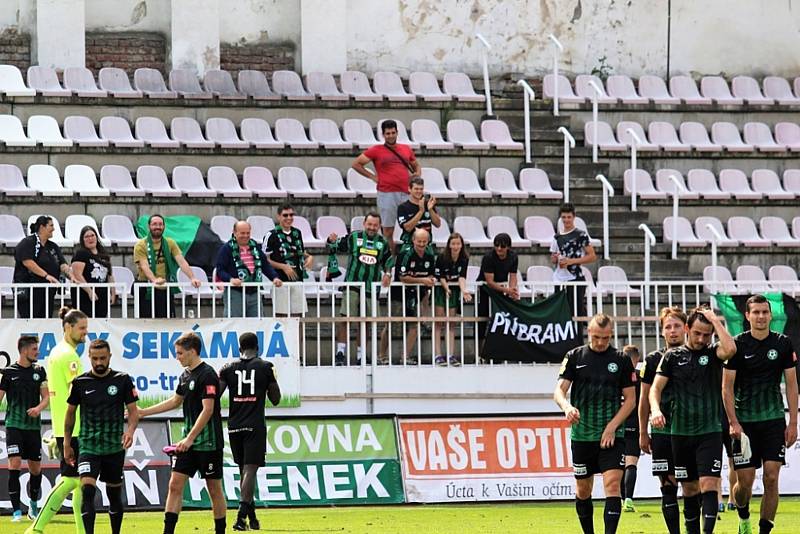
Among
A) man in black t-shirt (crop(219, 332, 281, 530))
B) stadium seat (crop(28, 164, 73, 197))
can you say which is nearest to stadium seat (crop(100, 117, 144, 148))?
stadium seat (crop(28, 164, 73, 197))

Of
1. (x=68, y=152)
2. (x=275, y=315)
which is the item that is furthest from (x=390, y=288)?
(x=68, y=152)

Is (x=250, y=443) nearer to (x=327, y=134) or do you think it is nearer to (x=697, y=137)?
(x=327, y=134)

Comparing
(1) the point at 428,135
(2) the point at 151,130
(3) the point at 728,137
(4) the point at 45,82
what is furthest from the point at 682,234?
(4) the point at 45,82

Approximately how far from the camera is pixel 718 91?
28266 millimetres

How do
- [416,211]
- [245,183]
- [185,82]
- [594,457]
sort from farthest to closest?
[185,82], [245,183], [416,211], [594,457]

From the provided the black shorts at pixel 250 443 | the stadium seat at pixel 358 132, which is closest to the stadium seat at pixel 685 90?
the stadium seat at pixel 358 132

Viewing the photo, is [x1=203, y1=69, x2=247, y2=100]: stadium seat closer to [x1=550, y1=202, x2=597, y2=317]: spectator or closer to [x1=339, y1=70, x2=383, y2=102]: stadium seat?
[x1=339, y1=70, x2=383, y2=102]: stadium seat

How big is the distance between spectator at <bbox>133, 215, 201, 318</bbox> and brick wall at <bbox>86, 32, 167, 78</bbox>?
792cm

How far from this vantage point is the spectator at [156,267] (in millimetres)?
19484

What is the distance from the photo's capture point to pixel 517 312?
20.3 m

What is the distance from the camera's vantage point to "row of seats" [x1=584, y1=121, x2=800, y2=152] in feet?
85.7

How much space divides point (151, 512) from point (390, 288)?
408 cm

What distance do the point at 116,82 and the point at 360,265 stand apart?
7.15 metres

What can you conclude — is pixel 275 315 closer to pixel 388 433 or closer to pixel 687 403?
pixel 388 433
